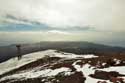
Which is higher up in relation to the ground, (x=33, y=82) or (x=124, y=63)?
(x=124, y=63)

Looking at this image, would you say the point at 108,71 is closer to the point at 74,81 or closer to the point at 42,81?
the point at 74,81

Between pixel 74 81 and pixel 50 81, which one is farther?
pixel 50 81

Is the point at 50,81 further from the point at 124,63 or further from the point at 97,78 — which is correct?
the point at 124,63

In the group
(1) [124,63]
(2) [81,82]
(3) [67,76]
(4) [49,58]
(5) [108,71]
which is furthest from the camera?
(4) [49,58]

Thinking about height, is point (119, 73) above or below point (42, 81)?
above

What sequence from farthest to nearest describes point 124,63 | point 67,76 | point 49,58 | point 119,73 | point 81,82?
point 49,58, point 124,63, point 67,76, point 119,73, point 81,82

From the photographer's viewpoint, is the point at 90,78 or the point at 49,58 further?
the point at 49,58

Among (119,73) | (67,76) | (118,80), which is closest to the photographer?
(118,80)

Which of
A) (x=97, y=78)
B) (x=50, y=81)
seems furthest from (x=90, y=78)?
(x=50, y=81)

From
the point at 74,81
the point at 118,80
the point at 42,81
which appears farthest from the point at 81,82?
the point at 42,81
